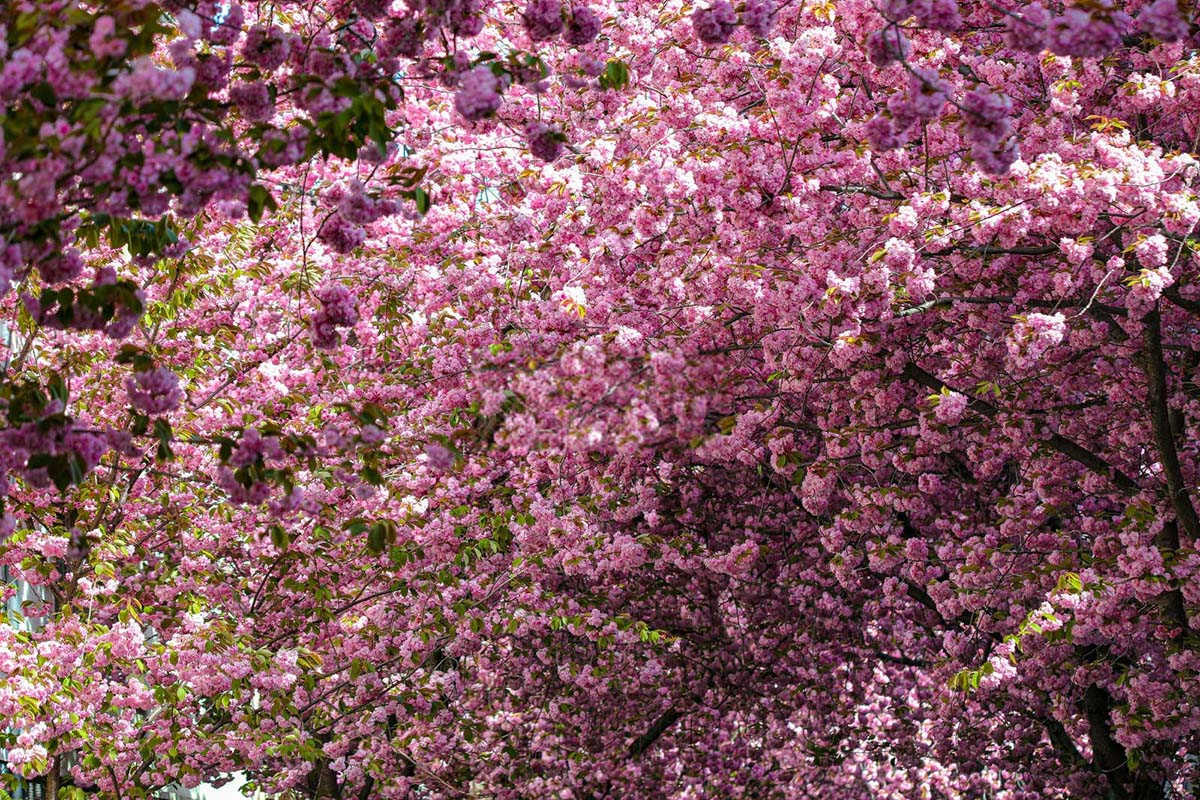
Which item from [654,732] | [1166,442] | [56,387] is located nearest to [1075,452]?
[1166,442]

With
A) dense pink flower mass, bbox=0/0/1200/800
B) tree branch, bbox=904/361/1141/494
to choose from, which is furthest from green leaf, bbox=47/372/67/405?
tree branch, bbox=904/361/1141/494

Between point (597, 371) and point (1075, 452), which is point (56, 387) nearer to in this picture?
point (597, 371)

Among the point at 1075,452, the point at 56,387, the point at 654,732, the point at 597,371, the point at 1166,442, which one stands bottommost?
the point at 654,732

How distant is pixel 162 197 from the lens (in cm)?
567

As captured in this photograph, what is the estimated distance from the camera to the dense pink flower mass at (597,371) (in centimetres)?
615

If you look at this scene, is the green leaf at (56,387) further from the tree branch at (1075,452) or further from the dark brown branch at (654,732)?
the dark brown branch at (654,732)

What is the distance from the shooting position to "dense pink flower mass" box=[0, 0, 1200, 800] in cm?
615

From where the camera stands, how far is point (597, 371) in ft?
22.8

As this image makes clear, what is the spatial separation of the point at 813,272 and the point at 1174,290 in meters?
2.46

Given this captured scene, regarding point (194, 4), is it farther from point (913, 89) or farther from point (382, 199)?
point (913, 89)

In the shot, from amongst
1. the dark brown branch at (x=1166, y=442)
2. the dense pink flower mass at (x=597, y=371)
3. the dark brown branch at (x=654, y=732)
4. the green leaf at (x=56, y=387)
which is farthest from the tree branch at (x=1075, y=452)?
the dark brown branch at (x=654, y=732)

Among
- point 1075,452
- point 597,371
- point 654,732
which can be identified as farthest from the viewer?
point 654,732

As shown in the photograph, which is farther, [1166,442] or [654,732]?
[654,732]

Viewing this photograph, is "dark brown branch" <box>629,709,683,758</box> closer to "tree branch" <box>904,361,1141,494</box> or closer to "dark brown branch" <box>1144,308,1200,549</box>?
"tree branch" <box>904,361,1141,494</box>
